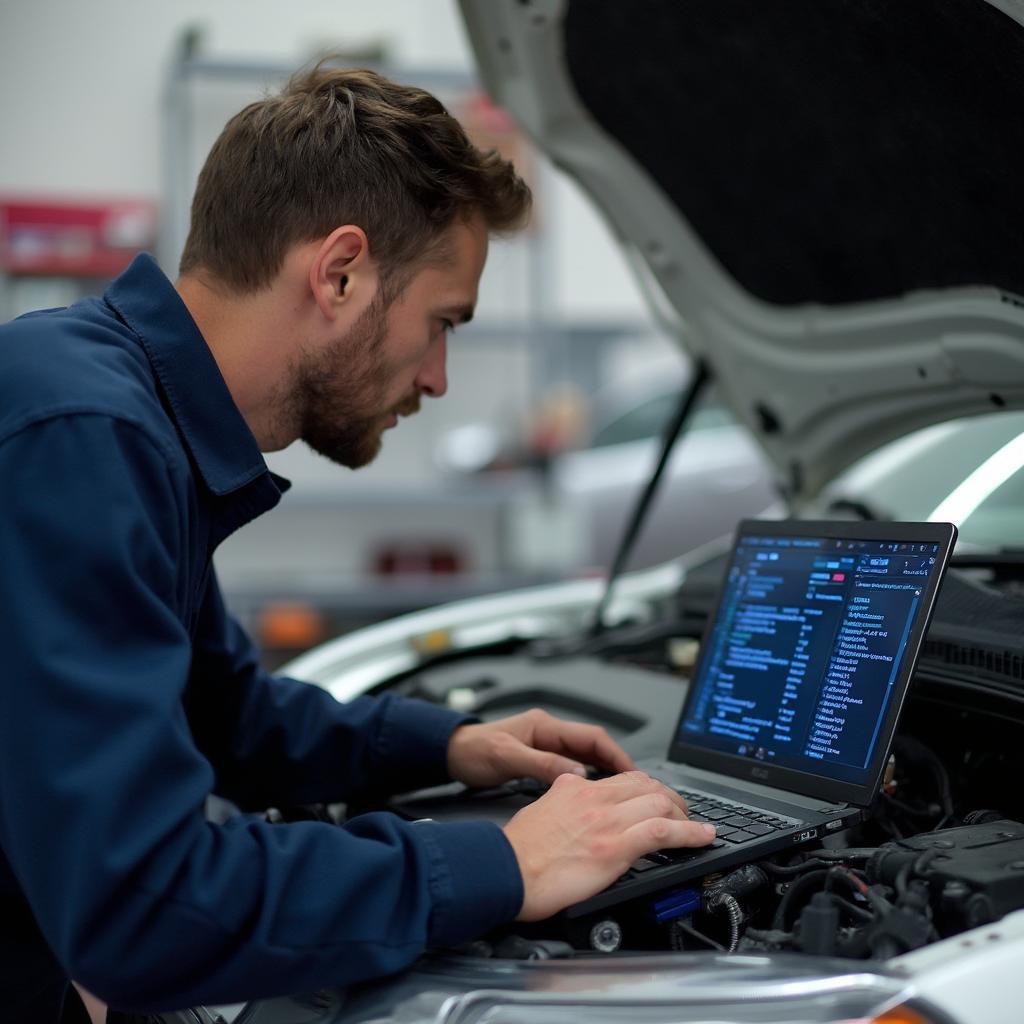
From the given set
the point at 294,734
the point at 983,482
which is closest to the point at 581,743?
the point at 294,734

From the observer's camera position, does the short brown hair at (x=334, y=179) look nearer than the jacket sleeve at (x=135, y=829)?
No

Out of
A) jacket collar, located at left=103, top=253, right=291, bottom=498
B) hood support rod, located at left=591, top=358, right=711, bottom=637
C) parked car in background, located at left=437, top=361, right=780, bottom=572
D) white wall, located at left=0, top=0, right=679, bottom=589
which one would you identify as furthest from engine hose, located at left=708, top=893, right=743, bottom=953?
parked car in background, located at left=437, top=361, right=780, bottom=572

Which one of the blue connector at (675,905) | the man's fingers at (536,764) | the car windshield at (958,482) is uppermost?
the car windshield at (958,482)

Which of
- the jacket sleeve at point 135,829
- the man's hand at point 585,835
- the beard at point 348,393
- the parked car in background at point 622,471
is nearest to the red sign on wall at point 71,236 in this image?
the parked car in background at point 622,471

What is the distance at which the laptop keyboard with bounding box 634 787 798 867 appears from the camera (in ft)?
3.40

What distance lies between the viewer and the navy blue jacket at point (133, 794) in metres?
0.82

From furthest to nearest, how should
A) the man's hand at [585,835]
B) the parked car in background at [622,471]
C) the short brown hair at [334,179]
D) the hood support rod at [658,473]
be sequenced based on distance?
the parked car in background at [622,471], the hood support rod at [658,473], the short brown hair at [334,179], the man's hand at [585,835]

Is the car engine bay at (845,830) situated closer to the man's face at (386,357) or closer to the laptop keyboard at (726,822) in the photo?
the laptop keyboard at (726,822)

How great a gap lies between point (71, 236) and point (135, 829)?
3971mm

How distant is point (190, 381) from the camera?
3.56ft

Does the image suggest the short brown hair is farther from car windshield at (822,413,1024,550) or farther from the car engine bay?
car windshield at (822,413,1024,550)

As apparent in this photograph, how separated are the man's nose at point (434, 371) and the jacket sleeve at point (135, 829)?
0.41 meters

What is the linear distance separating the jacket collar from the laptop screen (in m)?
0.64

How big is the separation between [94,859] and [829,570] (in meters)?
0.86
